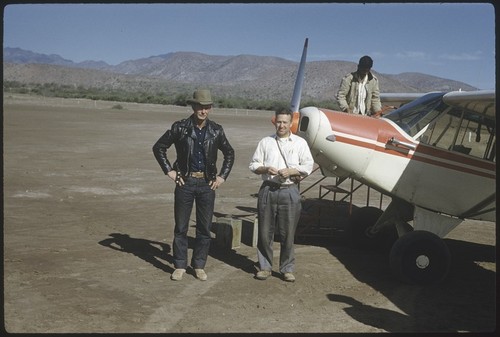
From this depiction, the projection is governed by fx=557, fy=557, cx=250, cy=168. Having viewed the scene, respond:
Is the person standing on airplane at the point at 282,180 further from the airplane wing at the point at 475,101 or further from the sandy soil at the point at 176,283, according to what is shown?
the airplane wing at the point at 475,101

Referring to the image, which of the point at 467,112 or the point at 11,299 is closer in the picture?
the point at 11,299

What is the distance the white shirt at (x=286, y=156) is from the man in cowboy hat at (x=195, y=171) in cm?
51

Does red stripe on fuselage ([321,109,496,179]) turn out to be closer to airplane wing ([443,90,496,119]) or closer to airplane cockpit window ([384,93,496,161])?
airplane cockpit window ([384,93,496,161])

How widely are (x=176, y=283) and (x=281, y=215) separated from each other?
1.39 m

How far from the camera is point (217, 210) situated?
Answer: 10594 mm

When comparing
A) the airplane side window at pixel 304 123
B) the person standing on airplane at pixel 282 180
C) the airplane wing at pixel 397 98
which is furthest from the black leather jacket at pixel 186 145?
the airplane wing at pixel 397 98

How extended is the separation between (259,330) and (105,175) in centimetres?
982

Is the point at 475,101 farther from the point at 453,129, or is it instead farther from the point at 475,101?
the point at 453,129

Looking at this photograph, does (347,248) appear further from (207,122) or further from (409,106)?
(207,122)

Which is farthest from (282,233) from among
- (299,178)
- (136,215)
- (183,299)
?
(136,215)

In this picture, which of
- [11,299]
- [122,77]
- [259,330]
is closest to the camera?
[259,330]

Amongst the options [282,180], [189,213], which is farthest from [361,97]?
[189,213]

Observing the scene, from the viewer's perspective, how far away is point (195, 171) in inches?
248

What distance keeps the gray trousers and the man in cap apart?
232cm
